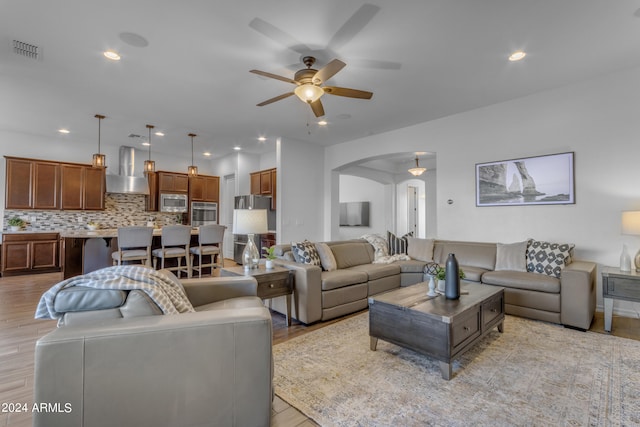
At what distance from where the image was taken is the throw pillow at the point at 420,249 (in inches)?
187

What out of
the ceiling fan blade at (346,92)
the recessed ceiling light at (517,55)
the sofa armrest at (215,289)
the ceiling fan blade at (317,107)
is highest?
the recessed ceiling light at (517,55)

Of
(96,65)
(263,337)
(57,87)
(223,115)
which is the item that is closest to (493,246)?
(263,337)

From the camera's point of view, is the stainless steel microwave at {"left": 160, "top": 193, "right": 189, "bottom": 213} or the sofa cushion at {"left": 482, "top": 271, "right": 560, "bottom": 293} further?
the stainless steel microwave at {"left": 160, "top": 193, "right": 189, "bottom": 213}

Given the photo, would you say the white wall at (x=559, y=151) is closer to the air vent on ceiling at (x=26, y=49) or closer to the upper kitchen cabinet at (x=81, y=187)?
the air vent on ceiling at (x=26, y=49)

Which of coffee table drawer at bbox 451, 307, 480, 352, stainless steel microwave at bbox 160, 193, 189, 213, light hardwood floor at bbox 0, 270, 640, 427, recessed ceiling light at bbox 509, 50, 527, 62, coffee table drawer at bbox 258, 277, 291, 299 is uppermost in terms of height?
recessed ceiling light at bbox 509, 50, 527, 62

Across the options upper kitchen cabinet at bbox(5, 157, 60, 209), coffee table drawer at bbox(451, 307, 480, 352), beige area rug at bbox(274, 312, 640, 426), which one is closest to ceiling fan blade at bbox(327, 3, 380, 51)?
coffee table drawer at bbox(451, 307, 480, 352)

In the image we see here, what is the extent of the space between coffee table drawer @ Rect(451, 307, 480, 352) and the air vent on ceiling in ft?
15.0

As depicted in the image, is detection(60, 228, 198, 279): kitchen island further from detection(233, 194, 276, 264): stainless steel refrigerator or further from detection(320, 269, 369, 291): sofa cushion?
detection(320, 269, 369, 291): sofa cushion

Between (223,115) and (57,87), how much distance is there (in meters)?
2.09

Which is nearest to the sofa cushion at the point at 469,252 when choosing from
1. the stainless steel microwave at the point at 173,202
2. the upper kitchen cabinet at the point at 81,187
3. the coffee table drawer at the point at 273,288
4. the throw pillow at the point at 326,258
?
the throw pillow at the point at 326,258

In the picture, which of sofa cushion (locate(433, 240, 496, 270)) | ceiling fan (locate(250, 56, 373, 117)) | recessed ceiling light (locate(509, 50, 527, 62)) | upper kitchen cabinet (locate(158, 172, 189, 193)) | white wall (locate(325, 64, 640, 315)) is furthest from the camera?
upper kitchen cabinet (locate(158, 172, 189, 193))

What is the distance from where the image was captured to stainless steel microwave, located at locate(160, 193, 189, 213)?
7.60 metres

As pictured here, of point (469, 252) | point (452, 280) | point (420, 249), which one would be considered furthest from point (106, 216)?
point (469, 252)

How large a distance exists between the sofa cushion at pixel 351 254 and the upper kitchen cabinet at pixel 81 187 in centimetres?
586
